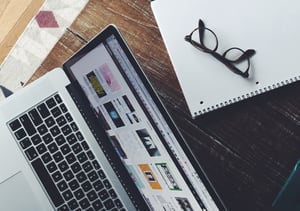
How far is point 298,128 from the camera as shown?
0.93 m

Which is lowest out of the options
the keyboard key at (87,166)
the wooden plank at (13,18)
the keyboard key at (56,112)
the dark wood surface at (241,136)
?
the dark wood surface at (241,136)

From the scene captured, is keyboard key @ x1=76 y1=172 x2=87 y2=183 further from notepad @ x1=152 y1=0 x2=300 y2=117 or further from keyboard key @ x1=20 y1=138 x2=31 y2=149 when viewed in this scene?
notepad @ x1=152 y1=0 x2=300 y2=117

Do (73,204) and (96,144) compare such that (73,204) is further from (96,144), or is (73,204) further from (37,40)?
(37,40)

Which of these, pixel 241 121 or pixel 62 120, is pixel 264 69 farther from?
pixel 62 120

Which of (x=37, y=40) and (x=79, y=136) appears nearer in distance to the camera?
(x=79, y=136)

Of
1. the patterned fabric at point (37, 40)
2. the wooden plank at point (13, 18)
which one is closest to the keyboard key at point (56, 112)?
the patterned fabric at point (37, 40)

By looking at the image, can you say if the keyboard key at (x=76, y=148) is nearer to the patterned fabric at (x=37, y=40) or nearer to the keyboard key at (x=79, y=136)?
the keyboard key at (x=79, y=136)

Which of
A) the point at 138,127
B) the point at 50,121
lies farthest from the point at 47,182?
the point at 138,127

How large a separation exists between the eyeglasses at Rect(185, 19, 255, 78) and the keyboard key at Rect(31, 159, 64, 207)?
1.31ft

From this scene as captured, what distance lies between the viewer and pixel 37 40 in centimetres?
148

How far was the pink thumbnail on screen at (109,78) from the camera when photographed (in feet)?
2.81

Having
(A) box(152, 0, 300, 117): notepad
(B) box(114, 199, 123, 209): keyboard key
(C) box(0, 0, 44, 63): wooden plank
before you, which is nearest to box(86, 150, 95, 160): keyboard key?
(B) box(114, 199, 123, 209): keyboard key

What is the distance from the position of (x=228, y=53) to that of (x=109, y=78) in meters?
0.25

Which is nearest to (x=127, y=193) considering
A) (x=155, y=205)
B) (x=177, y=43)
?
(x=155, y=205)
